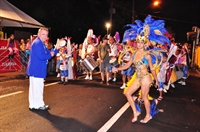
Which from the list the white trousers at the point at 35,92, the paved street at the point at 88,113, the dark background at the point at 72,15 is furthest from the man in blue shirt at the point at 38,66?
the dark background at the point at 72,15

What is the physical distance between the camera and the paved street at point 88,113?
204 inches

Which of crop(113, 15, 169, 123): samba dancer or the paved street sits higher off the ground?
crop(113, 15, 169, 123): samba dancer

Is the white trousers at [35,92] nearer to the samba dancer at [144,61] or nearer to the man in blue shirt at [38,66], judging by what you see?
the man in blue shirt at [38,66]

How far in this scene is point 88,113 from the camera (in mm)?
6160

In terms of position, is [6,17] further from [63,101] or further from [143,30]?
[143,30]

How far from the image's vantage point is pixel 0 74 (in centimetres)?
1227

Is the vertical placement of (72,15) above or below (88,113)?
above

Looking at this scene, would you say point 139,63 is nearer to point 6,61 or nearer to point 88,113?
point 88,113

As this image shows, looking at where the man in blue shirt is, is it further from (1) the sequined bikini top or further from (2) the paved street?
(1) the sequined bikini top

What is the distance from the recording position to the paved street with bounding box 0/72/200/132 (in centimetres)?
518

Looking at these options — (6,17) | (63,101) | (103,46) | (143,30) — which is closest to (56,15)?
(6,17)

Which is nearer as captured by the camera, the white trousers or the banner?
the white trousers

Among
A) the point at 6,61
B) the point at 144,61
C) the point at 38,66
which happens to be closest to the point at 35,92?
→ the point at 38,66

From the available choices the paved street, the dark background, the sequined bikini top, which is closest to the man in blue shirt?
the paved street
